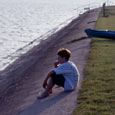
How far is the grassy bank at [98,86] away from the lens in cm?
830

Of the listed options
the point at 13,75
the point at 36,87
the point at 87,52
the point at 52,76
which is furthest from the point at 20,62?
the point at 52,76

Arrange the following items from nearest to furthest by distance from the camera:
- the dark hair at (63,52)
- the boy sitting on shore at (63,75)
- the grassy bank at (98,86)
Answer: the grassy bank at (98,86) → the dark hair at (63,52) → the boy sitting on shore at (63,75)

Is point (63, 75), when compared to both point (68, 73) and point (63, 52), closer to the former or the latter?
point (68, 73)

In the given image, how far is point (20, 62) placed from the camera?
2167 centimetres

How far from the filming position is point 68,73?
961cm

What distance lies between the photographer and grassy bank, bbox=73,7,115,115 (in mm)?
8305

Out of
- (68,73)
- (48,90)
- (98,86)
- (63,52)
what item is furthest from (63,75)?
(98,86)

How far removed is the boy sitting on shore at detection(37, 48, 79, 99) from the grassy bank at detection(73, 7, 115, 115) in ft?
1.25

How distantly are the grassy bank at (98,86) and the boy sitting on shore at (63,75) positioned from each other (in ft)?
1.25

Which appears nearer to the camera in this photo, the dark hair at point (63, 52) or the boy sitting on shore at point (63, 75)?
the dark hair at point (63, 52)

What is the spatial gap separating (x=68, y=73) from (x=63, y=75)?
0.13 metres

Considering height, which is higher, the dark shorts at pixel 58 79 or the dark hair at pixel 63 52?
the dark hair at pixel 63 52

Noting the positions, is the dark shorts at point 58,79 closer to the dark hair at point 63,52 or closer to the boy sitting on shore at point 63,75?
the boy sitting on shore at point 63,75

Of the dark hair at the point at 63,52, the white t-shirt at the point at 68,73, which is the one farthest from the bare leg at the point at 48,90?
the dark hair at the point at 63,52
